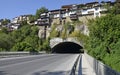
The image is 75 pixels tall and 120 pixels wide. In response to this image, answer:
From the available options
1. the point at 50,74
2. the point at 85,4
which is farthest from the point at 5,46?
the point at 50,74

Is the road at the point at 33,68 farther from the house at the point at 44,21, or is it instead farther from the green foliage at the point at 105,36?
the house at the point at 44,21

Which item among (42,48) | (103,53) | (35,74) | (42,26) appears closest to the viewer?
(35,74)

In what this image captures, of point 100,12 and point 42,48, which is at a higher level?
point 100,12

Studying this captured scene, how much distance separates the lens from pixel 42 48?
133375 millimetres

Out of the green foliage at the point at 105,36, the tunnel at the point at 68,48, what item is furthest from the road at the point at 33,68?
the tunnel at the point at 68,48

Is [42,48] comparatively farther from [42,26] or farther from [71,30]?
[42,26]

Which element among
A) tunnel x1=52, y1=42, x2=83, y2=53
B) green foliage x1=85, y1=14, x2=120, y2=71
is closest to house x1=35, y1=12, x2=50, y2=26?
tunnel x1=52, y1=42, x2=83, y2=53

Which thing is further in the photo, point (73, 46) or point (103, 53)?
point (73, 46)

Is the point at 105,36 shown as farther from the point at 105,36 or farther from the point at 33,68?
the point at 33,68

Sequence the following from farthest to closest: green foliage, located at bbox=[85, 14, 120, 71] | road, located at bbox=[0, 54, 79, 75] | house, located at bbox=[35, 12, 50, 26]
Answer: house, located at bbox=[35, 12, 50, 26], green foliage, located at bbox=[85, 14, 120, 71], road, located at bbox=[0, 54, 79, 75]

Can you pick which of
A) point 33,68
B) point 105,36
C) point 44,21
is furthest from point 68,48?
point 33,68

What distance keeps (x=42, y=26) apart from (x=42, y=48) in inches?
1154

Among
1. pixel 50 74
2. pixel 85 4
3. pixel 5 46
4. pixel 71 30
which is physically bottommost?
pixel 50 74

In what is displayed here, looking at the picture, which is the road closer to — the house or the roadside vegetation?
the roadside vegetation
